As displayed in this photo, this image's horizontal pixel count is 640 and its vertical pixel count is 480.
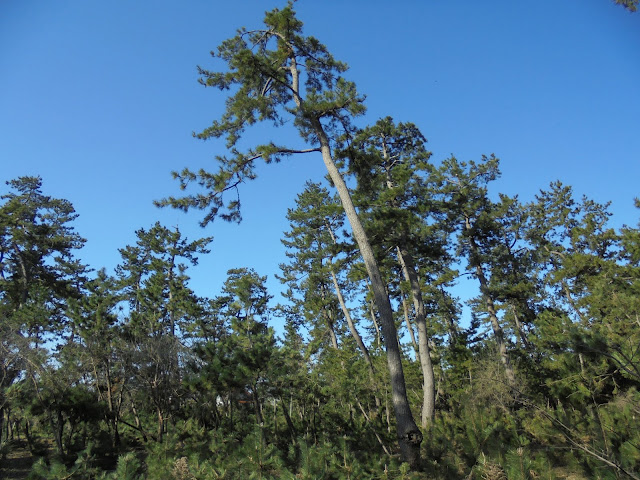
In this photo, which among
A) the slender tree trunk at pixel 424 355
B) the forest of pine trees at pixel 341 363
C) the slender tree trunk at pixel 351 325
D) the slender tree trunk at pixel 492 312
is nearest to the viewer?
the forest of pine trees at pixel 341 363

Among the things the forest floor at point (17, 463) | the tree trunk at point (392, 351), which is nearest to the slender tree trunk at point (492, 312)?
the tree trunk at point (392, 351)

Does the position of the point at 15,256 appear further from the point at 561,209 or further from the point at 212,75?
the point at 561,209

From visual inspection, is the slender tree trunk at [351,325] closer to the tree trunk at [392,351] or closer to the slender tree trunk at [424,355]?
the slender tree trunk at [424,355]

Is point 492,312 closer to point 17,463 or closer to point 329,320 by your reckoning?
point 329,320

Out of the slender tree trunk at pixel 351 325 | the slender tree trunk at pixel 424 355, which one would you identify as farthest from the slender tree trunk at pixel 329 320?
the slender tree trunk at pixel 424 355

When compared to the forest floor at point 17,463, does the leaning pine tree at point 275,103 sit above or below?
above

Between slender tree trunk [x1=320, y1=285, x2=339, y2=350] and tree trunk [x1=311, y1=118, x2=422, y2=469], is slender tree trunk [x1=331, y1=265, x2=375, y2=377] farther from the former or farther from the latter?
tree trunk [x1=311, y1=118, x2=422, y2=469]

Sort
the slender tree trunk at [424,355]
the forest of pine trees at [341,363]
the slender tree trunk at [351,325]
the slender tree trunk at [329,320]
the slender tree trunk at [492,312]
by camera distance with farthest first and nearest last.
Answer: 1. the slender tree trunk at [329,320]
2. the slender tree trunk at [351,325]
3. the slender tree trunk at [492,312]
4. the slender tree trunk at [424,355]
5. the forest of pine trees at [341,363]

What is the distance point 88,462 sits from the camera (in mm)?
5898

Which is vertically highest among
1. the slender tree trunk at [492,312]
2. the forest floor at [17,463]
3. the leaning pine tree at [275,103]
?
the leaning pine tree at [275,103]

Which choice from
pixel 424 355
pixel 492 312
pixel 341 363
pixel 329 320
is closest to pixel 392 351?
pixel 424 355

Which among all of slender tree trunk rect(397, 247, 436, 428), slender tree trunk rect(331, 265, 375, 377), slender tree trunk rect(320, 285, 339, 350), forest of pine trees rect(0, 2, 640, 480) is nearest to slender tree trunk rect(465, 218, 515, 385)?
forest of pine trees rect(0, 2, 640, 480)

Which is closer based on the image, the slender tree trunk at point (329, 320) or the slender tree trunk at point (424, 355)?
the slender tree trunk at point (424, 355)

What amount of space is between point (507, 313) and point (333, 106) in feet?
84.3
